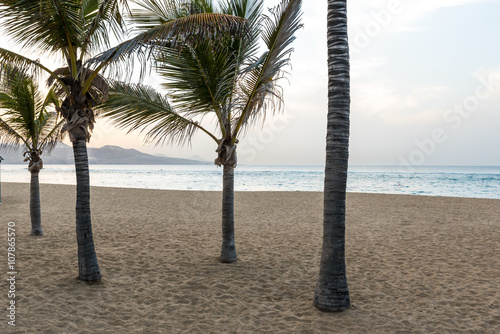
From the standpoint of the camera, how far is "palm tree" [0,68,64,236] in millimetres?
7496

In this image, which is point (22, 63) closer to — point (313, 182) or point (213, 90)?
point (213, 90)

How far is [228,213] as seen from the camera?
6.32 metres

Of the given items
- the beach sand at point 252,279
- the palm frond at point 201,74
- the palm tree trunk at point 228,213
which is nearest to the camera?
the beach sand at point 252,279

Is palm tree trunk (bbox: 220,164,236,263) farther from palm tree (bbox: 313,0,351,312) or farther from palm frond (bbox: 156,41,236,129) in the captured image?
palm tree (bbox: 313,0,351,312)

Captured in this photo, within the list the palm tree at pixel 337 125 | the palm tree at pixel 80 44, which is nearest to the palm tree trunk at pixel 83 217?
the palm tree at pixel 80 44

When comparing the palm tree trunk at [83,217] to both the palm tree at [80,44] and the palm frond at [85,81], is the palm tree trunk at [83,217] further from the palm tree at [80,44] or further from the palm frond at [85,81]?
the palm frond at [85,81]

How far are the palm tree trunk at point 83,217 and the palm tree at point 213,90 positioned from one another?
4.25ft

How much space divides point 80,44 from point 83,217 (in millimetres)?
2502

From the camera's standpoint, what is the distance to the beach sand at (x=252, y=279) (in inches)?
160

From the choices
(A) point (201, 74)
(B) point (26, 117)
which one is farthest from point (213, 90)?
(B) point (26, 117)

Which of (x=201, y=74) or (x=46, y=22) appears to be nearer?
(x=46, y=22)

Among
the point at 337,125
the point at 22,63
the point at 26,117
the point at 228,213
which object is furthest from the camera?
the point at 26,117

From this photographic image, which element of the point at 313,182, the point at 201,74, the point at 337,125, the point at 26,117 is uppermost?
the point at 201,74

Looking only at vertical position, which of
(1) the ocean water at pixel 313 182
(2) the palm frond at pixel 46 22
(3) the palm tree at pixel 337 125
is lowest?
(1) the ocean water at pixel 313 182
